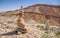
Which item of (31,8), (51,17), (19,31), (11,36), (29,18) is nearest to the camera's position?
(11,36)

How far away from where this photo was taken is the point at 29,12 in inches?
1399

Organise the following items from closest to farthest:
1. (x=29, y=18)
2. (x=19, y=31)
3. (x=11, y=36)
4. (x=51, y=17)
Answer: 1. (x=11, y=36)
2. (x=19, y=31)
3. (x=51, y=17)
4. (x=29, y=18)

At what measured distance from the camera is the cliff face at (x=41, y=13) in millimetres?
31936

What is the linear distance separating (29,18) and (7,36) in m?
20.2

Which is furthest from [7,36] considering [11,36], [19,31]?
[19,31]

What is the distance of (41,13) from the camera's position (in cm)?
3384

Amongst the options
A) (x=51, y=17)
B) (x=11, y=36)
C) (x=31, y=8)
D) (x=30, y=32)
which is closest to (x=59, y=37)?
(x=30, y=32)

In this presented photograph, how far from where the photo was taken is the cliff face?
31.9 meters

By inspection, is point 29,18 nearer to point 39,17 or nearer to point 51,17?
point 39,17

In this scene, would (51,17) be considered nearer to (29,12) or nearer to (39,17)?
(39,17)

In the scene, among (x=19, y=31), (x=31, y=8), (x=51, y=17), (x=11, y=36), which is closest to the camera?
(x=11, y=36)

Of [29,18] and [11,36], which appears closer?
[11,36]

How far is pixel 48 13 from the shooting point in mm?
33750

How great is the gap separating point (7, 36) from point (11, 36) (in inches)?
11.1
